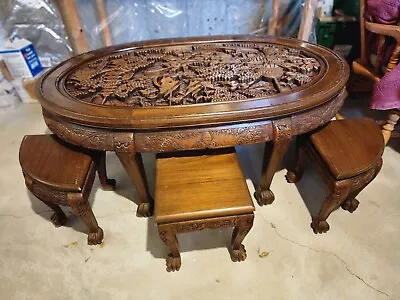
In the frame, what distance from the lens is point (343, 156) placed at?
1.12m

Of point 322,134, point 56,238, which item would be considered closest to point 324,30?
point 322,134

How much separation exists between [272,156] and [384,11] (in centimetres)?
100

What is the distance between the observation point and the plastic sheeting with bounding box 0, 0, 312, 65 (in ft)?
6.78

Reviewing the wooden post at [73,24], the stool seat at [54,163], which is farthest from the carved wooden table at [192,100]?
the wooden post at [73,24]

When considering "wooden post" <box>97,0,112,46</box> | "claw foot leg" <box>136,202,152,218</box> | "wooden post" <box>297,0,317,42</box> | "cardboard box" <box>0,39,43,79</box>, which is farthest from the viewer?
"cardboard box" <box>0,39,43,79</box>

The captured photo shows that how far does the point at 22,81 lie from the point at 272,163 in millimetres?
2103

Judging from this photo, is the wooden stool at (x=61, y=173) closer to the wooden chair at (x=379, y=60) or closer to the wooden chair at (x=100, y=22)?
the wooden chair at (x=100, y=22)

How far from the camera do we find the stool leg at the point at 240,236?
98 centimetres

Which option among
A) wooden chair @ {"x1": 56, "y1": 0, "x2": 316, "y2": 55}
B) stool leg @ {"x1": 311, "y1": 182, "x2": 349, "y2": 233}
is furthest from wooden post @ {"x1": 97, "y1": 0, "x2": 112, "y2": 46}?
stool leg @ {"x1": 311, "y1": 182, "x2": 349, "y2": 233}

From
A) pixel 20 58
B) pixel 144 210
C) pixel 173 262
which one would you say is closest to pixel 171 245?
pixel 173 262

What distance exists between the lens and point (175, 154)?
3.83ft

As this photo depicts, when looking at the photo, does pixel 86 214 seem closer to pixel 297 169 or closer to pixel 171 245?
Answer: pixel 171 245

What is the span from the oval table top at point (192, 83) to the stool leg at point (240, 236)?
0.35m

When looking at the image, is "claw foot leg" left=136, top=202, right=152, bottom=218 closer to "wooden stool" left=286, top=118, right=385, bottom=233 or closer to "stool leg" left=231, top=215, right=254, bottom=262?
"stool leg" left=231, top=215, right=254, bottom=262
